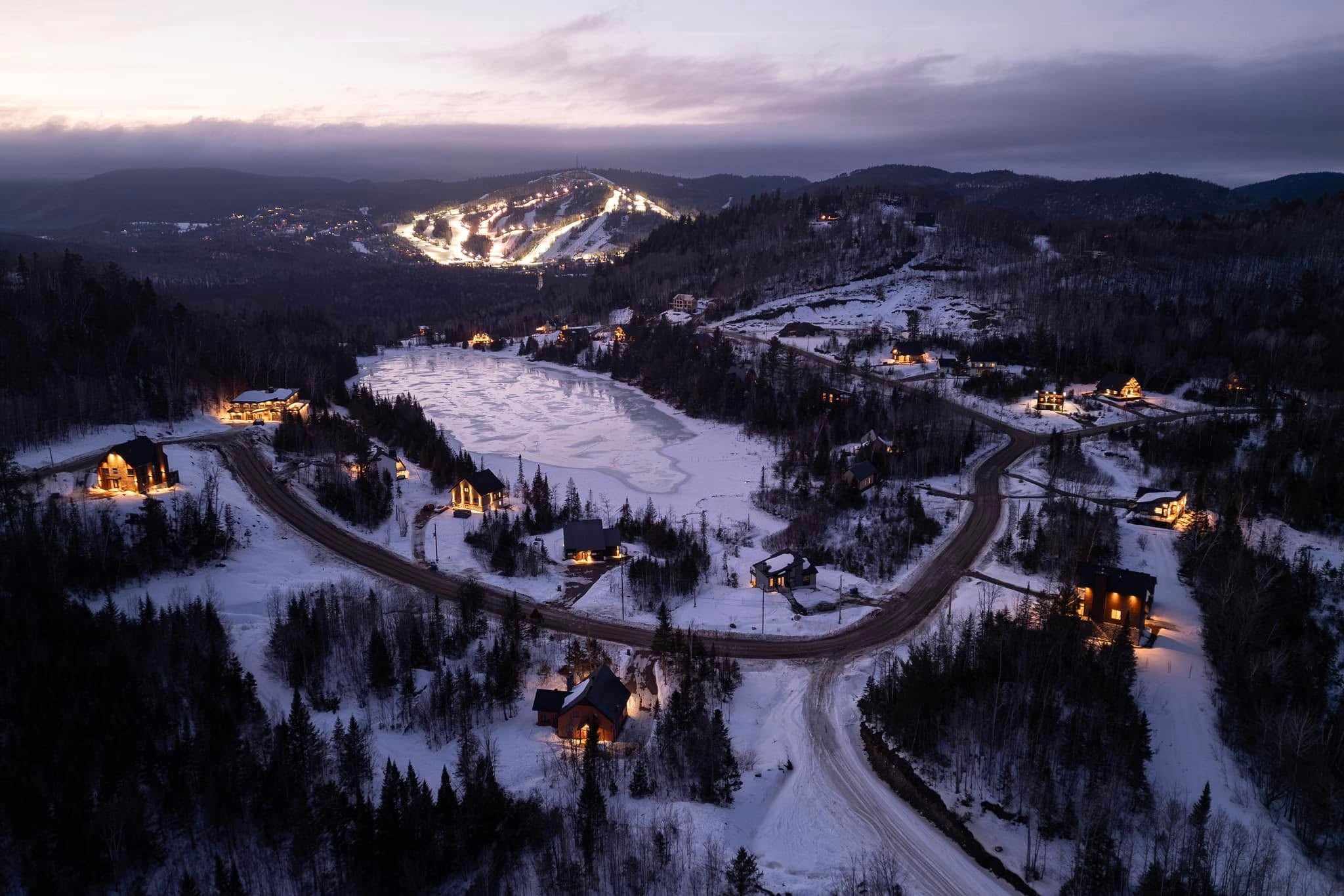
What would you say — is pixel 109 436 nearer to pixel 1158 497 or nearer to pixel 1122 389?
pixel 1158 497

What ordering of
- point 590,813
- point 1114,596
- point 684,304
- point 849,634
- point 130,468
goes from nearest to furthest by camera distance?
1. point 590,813
2. point 1114,596
3. point 849,634
4. point 130,468
5. point 684,304

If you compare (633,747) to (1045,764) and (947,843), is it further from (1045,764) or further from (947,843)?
(1045,764)

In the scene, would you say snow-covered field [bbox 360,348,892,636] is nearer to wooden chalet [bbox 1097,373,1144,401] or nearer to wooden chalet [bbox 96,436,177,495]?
wooden chalet [bbox 96,436,177,495]

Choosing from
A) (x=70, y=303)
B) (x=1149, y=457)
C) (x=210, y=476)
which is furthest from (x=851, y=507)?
(x=70, y=303)

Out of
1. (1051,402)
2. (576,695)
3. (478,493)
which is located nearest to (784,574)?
(576,695)

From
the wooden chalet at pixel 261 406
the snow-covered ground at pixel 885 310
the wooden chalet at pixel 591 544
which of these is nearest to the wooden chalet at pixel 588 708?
the wooden chalet at pixel 591 544

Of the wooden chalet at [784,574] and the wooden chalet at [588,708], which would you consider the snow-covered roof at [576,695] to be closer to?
the wooden chalet at [588,708]
